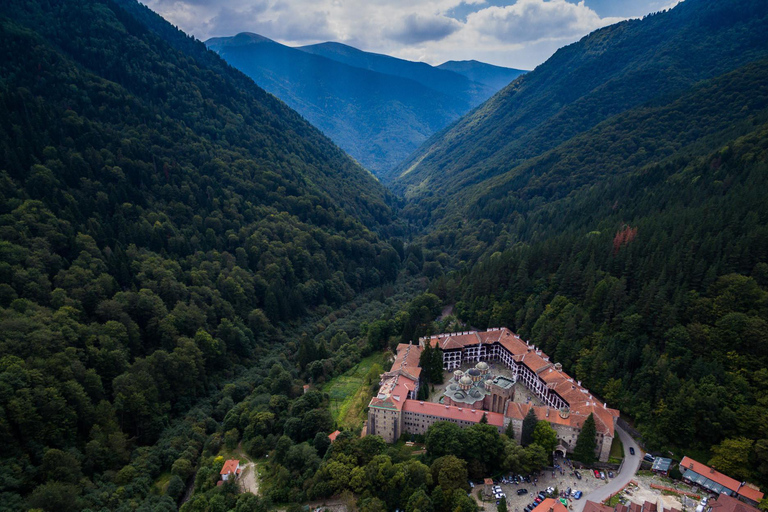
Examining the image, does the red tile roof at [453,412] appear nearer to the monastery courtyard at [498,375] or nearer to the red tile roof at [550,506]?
the monastery courtyard at [498,375]

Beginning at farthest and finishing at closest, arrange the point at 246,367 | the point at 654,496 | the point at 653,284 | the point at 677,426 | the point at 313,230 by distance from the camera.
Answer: the point at 313,230 < the point at 246,367 < the point at 653,284 < the point at 677,426 < the point at 654,496

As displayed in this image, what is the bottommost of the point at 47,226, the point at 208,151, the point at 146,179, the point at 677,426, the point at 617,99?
the point at 677,426

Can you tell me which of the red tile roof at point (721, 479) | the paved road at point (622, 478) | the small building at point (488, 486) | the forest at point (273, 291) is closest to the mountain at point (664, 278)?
the forest at point (273, 291)

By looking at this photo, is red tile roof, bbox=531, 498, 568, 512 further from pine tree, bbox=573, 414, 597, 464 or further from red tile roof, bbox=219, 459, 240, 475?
red tile roof, bbox=219, 459, 240, 475

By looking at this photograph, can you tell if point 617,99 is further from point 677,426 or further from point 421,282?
point 677,426

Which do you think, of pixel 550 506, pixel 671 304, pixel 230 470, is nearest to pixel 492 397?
pixel 550 506

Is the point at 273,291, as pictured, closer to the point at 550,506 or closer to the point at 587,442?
the point at 587,442

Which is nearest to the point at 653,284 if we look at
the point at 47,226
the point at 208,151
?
the point at 47,226

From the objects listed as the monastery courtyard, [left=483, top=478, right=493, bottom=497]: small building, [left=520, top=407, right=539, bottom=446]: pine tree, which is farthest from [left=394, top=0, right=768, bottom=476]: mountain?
[left=483, top=478, right=493, bottom=497]: small building
